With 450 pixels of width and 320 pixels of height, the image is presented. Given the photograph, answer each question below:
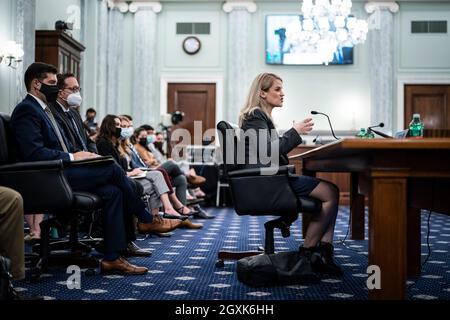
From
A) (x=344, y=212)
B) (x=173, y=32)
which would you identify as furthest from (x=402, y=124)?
(x=173, y=32)

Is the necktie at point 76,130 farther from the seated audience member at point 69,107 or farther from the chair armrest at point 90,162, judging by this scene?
the chair armrest at point 90,162

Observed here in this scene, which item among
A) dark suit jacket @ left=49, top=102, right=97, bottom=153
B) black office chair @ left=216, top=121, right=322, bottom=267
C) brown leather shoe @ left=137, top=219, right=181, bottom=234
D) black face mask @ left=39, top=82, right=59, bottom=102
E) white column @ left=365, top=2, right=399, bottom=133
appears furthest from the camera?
white column @ left=365, top=2, right=399, bottom=133

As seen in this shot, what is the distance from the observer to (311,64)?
420 inches

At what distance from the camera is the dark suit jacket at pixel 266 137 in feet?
9.72

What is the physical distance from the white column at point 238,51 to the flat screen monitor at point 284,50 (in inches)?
15.7

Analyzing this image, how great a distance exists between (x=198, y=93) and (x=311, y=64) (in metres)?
2.20

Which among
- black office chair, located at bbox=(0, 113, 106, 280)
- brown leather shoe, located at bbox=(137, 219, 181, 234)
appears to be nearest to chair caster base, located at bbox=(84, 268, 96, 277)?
black office chair, located at bbox=(0, 113, 106, 280)

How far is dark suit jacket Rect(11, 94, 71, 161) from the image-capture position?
2982 millimetres

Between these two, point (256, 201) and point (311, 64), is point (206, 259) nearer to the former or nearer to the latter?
point (256, 201)

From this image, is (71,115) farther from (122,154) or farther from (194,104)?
(194,104)

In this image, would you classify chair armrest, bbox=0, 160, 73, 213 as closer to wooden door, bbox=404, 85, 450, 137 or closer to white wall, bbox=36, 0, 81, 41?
white wall, bbox=36, 0, 81, 41

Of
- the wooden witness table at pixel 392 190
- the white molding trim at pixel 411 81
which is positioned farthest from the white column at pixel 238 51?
the wooden witness table at pixel 392 190

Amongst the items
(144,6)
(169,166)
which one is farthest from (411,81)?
(169,166)

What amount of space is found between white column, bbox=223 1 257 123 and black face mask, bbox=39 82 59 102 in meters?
7.52
